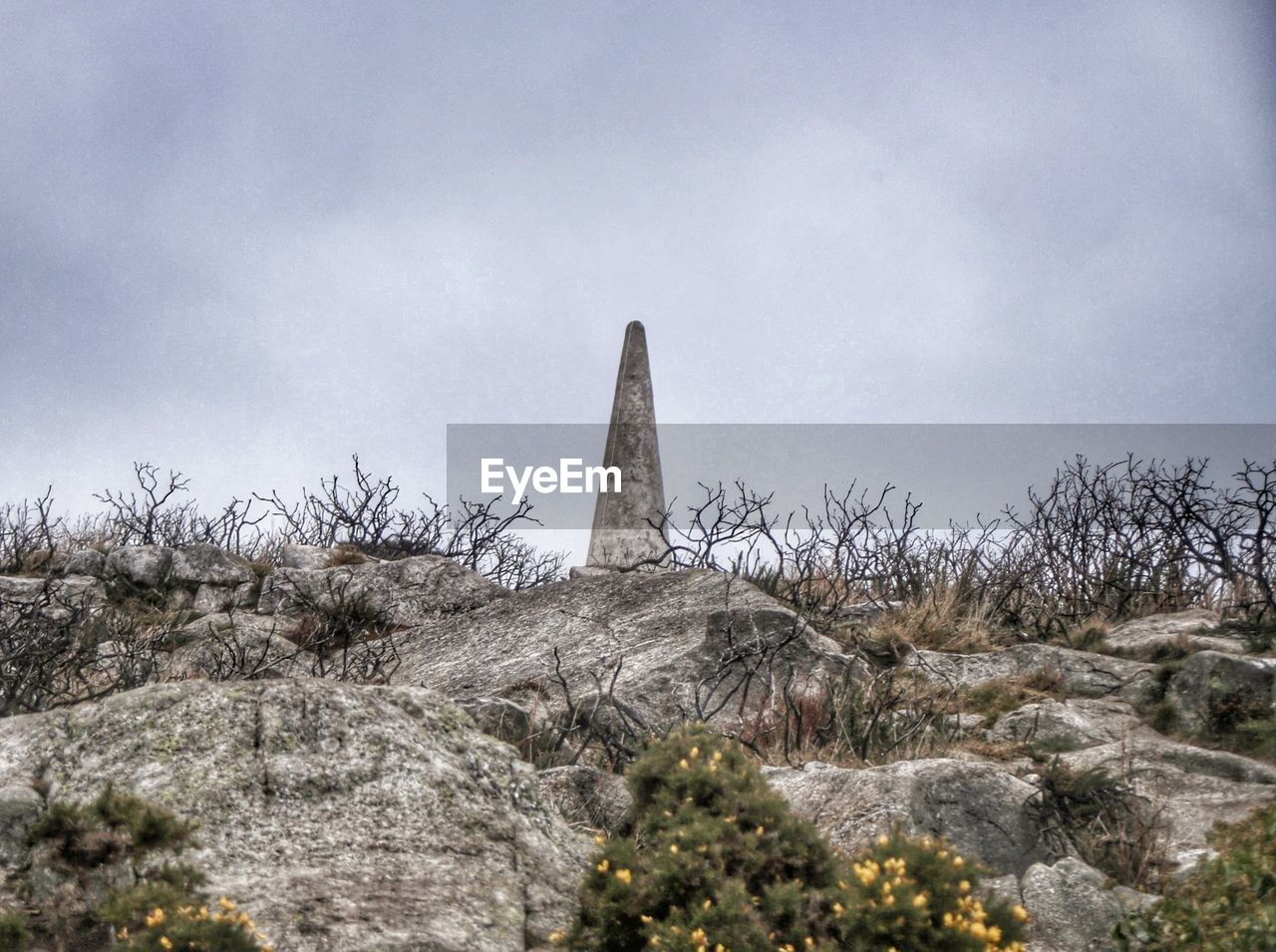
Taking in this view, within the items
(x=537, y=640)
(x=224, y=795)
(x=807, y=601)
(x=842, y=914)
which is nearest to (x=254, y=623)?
(x=537, y=640)

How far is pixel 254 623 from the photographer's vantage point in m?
11.3

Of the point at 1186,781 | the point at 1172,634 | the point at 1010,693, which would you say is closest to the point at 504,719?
the point at 1010,693

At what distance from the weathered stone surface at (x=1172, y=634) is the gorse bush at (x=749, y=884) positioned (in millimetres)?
6355

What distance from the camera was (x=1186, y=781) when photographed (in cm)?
690

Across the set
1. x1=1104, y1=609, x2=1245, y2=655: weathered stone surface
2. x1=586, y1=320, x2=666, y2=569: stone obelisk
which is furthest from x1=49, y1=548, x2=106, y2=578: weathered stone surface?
x1=1104, y1=609, x2=1245, y2=655: weathered stone surface

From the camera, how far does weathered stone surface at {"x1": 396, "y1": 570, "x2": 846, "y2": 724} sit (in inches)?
328

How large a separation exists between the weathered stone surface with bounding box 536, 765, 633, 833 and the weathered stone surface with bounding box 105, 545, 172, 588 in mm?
8565

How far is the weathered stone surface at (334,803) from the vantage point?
3.70 m

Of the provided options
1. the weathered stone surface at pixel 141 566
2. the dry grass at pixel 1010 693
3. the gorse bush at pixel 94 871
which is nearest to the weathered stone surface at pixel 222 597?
the weathered stone surface at pixel 141 566

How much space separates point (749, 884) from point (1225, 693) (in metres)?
5.37

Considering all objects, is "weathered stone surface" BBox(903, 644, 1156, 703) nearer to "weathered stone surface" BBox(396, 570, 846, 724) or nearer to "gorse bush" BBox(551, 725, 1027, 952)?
"weathered stone surface" BBox(396, 570, 846, 724)

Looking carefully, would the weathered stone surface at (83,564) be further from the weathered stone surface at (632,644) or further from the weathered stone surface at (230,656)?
the weathered stone surface at (632,644)

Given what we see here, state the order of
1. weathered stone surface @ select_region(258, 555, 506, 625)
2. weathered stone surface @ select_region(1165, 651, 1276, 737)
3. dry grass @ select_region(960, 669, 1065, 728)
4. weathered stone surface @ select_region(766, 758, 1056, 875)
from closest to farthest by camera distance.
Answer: weathered stone surface @ select_region(766, 758, 1056, 875) < weathered stone surface @ select_region(1165, 651, 1276, 737) < dry grass @ select_region(960, 669, 1065, 728) < weathered stone surface @ select_region(258, 555, 506, 625)

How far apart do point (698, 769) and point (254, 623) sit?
327 inches
